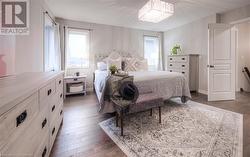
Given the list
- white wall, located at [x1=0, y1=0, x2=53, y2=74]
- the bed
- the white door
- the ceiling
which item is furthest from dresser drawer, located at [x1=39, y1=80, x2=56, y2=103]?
the white door

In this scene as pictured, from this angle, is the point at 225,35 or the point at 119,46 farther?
the point at 119,46

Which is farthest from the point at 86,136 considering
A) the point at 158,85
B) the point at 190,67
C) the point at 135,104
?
the point at 190,67

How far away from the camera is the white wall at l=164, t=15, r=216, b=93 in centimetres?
485

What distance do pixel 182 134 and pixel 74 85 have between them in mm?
3522

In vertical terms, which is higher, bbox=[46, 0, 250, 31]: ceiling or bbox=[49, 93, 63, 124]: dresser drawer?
bbox=[46, 0, 250, 31]: ceiling

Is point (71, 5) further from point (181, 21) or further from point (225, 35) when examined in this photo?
point (225, 35)

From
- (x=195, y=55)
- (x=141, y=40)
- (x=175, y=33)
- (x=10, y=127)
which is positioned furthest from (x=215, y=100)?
(x=10, y=127)

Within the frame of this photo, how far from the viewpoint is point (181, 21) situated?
5.21 metres

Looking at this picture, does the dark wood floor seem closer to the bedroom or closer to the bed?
the bedroom

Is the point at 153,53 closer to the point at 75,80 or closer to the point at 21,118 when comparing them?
the point at 75,80

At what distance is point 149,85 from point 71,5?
9.16 feet

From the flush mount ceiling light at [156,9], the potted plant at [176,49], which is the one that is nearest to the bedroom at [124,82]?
the potted plant at [176,49]

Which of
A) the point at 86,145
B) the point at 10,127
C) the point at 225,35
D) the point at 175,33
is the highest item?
the point at 175,33

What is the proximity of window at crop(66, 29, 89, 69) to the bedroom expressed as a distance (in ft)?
0.11
